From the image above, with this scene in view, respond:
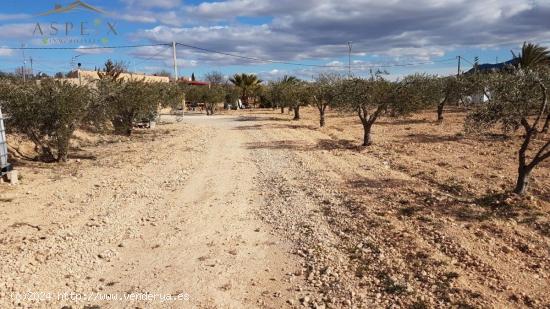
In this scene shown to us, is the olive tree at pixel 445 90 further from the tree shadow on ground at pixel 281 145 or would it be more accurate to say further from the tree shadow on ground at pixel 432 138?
the tree shadow on ground at pixel 281 145

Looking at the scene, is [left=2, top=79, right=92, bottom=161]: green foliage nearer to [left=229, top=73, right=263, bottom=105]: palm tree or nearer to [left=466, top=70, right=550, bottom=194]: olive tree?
[left=466, top=70, right=550, bottom=194]: olive tree

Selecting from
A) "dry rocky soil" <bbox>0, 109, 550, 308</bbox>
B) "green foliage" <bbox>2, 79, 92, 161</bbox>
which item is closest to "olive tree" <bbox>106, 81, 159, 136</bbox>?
"green foliage" <bbox>2, 79, 92, 161</bbox>

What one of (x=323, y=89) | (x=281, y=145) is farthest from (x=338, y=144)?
(x=323, y=89)

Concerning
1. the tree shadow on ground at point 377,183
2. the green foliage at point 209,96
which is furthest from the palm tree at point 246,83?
the tree shadow on ground at point 377,183

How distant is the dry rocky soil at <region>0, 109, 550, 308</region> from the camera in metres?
4.87

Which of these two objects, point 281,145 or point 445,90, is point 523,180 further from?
point 445,90

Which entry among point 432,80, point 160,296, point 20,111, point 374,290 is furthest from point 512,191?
point 432,80

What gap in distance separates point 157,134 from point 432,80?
713 inches

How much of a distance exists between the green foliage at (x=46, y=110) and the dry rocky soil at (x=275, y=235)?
33.2 inches

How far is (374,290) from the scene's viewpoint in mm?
4879

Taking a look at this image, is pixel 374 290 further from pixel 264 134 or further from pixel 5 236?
pixel 264 134

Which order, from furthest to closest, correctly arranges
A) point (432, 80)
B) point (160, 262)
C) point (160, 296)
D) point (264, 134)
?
point (432, 80) → point (264, 134) → point (160, 262) → point (160, 296)

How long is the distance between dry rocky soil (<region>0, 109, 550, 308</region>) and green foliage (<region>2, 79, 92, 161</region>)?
844 mm

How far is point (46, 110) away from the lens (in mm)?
12180
